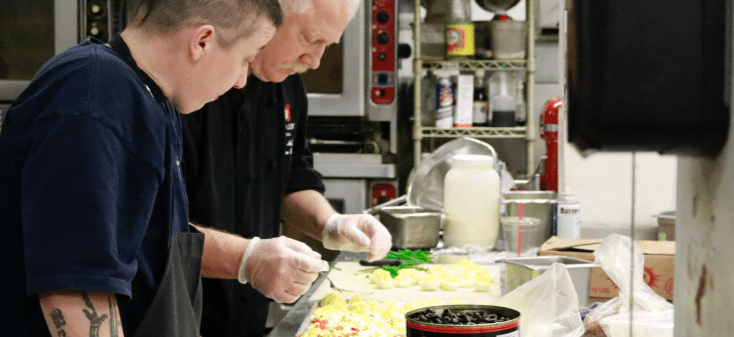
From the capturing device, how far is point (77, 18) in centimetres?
327

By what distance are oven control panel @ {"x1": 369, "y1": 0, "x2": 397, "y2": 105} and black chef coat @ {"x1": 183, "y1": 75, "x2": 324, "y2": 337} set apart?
1.11 m

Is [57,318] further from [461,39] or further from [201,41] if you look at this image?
[461,39]

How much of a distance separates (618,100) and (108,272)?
650 millimetres

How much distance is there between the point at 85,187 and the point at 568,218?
1.66 meters

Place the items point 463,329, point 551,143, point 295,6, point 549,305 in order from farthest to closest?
point 551,143
point 295,6
point 549,305
point 463,329

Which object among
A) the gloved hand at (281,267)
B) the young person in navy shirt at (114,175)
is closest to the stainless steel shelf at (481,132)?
the gloved hand at (281,267)

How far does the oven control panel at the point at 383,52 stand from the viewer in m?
3.30

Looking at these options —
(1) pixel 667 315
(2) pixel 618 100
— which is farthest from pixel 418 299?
(2) pixel 618 100

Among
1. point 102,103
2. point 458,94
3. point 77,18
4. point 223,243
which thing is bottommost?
point 223,243

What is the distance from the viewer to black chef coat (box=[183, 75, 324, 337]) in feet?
5.96

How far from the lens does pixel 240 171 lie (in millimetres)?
1968

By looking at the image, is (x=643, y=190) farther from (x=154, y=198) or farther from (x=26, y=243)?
(x=26, y=243)

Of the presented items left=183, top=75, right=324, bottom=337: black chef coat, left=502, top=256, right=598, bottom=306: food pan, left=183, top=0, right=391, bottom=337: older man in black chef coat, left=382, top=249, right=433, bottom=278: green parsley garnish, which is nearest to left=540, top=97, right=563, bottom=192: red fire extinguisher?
left=382, top=249, right=433, bottom=278: green parsley garnish

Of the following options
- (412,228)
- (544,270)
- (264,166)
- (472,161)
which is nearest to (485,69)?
(472,161)
